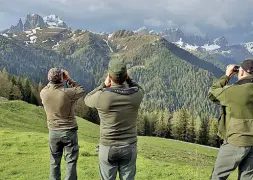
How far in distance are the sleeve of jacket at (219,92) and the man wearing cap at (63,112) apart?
486 cm

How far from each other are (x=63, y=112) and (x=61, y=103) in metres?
0.38

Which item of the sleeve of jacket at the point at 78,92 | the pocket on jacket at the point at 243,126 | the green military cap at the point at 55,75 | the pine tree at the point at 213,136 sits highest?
the green military cap at the point at 55,75

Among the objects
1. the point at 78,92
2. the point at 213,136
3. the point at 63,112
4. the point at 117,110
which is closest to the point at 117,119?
the point at 117,110

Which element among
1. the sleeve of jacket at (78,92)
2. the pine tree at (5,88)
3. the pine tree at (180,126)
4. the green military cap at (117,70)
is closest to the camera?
the green military cap at (117,70)

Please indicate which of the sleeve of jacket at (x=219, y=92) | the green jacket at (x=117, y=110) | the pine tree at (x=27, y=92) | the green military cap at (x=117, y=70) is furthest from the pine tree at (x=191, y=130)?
the green military cap at (x=117, y=70)

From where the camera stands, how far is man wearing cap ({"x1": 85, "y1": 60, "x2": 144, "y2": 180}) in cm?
941

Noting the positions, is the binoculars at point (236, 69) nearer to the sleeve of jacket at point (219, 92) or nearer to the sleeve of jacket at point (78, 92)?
the sleeve of jacket at point (219, 92)

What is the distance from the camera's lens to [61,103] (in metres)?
12.5

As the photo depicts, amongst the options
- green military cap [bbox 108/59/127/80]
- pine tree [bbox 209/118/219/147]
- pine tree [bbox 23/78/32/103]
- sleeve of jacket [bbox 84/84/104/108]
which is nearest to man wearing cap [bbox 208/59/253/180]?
green military cap [bbox 108/59/127/80]

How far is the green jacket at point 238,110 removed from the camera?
979 cm

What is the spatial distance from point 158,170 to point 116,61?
11.3 meters

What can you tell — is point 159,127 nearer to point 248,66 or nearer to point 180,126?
point 180,126

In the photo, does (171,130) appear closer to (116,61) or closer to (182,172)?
(182,172)

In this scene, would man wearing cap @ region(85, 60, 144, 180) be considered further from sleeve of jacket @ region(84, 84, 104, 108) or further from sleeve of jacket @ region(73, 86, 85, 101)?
sleeve of jacket @ region(73, 86, 85, 101)
